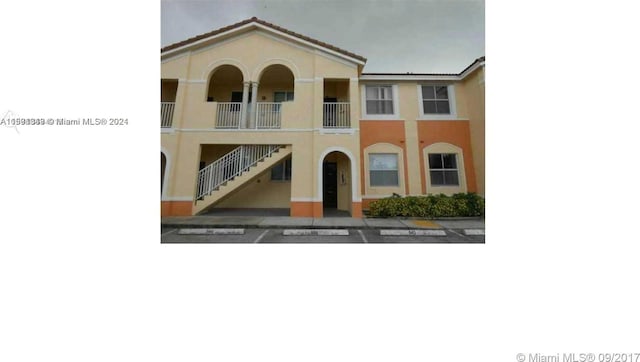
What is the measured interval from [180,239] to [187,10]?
4.70 m

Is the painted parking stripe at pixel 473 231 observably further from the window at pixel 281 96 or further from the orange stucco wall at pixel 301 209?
the window at pixel 281 96

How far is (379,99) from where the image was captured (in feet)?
27.1

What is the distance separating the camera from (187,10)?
14.8 ft

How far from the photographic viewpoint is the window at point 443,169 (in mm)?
7977

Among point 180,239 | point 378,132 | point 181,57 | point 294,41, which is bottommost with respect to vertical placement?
point 180,239

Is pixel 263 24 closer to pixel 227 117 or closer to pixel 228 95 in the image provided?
pixel 228 95

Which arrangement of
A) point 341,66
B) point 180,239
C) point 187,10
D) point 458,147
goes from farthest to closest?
point 458,147, point 341,66, point 187,10, point 180,239

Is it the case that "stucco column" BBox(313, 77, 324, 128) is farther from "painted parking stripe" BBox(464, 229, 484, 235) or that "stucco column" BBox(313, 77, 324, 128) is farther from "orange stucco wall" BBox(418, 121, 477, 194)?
"painted parking stripe" BBox(464, 229, 484, 235)

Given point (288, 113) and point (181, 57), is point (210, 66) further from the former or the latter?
point (288, 113)

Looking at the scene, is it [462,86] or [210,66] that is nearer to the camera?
[210,66]

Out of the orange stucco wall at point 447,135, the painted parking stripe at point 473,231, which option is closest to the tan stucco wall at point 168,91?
the orange stucco wall at point 447,135

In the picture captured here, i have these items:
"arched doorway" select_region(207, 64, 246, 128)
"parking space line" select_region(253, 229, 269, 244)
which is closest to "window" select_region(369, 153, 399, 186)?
"parking space line" select_region(253, 229, 269, 244)

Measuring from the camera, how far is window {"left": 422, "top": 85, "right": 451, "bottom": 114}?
27.1ft

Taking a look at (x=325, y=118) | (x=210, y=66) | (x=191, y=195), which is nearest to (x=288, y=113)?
(x=325, y=118)
